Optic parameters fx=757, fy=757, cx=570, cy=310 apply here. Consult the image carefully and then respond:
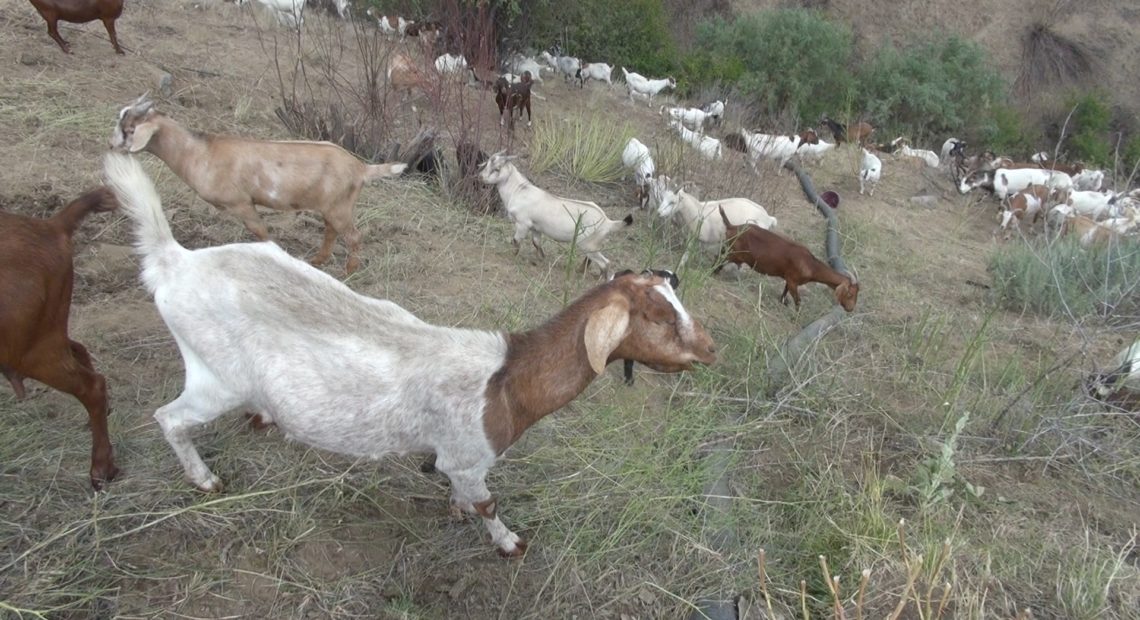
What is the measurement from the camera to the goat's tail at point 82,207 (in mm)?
3014

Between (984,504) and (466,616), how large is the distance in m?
2.73

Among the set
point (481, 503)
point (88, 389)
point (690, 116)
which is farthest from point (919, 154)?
point (88, 389)

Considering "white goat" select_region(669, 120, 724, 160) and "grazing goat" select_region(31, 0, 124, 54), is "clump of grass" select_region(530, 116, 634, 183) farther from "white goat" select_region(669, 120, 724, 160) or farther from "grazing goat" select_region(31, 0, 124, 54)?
"grazing goat" select_region(31, 0, 124, 54)

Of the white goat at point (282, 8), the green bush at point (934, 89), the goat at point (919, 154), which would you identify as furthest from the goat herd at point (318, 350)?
the green bush at point (934, 89)

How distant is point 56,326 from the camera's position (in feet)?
9.53

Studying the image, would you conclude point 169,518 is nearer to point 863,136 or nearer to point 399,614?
point 399,614

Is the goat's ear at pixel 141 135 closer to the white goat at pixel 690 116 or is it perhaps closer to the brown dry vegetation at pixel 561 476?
the brown dry vegetation at pixel 561 476

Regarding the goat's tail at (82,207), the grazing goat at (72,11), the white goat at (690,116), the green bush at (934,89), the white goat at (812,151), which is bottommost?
the green bush at (934,89)

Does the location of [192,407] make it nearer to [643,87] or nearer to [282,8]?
[282,8]

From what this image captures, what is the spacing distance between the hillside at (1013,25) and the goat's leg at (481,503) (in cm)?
2535

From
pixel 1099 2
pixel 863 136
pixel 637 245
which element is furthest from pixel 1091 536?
pixel 1099 2

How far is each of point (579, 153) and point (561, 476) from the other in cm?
543

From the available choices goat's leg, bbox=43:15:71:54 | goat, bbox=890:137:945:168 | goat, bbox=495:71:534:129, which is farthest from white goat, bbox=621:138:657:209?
goat, bbox=890:137:945:168

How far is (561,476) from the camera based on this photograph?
3.60m
